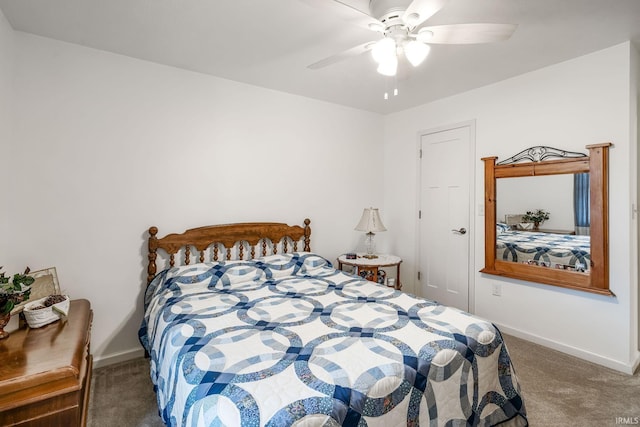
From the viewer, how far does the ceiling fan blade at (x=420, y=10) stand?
4.77ft

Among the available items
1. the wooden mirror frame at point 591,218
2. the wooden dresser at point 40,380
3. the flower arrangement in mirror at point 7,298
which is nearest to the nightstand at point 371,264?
the wooden mirror frame at point 591,218

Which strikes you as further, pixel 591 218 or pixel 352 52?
pixel 591 218

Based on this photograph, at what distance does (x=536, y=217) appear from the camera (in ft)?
9.54

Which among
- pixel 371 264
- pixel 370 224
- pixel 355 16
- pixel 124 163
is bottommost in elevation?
pixel 371 264

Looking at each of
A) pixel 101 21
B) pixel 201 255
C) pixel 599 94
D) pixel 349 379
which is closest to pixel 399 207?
pixel 599 94

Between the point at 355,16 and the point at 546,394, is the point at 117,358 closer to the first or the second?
the point at 355,16

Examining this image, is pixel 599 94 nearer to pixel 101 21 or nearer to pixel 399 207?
pixel 399 207

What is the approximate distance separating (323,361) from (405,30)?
5.80ft

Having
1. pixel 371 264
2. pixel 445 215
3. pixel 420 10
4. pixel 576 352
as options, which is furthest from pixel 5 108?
pixel 576 352

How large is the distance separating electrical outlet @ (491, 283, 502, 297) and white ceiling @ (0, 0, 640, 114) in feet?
6.57

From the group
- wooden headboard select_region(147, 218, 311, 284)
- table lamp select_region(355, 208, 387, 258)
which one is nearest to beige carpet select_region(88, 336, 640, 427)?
wooden headboard select_region(147, 218, 311, 284)

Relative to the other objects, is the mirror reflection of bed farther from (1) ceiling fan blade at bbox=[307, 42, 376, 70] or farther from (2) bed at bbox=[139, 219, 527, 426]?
(1) ceiling fan blade at bbox=[307, 42, 376, 70]

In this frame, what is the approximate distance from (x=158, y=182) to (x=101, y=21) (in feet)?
3.84

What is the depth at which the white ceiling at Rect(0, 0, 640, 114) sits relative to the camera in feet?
6.29
